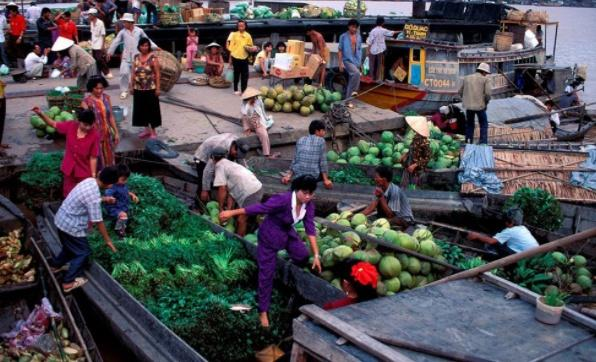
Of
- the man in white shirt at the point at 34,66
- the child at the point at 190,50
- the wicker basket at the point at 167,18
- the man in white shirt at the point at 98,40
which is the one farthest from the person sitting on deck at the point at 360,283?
the wicker basket at the point at 167,18

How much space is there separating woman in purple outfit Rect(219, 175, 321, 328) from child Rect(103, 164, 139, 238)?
1543 mm

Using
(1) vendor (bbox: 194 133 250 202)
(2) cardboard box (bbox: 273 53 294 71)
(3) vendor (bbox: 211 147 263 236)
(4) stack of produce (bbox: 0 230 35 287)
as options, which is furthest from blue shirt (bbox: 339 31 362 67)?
(4) stack of produce (bbox: 0 230 35 287)

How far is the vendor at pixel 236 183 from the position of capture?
6.84m

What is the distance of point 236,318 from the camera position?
17.4 ft

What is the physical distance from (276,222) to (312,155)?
2480mm

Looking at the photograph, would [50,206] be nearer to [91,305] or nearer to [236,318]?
[91,305]

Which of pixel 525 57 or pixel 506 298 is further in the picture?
pixel 525 57

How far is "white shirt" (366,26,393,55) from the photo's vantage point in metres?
13.6

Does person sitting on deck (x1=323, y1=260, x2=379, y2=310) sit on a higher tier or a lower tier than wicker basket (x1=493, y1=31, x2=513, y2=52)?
lower

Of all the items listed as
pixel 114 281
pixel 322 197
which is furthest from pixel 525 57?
A: pixel 114 281

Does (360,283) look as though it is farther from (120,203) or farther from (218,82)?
(218,82)

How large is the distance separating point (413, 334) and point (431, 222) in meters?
4.21

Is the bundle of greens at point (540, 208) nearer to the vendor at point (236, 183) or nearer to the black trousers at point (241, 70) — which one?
the vendor at point (236, 183)

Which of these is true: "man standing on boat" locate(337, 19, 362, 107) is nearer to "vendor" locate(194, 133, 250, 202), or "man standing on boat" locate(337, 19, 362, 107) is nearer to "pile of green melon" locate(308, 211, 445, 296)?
"vendor" locate(194, 133, 250, 202)
